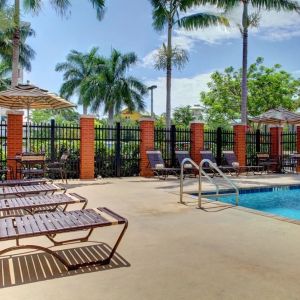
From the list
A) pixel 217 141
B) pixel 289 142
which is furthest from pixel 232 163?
pixel 289 142

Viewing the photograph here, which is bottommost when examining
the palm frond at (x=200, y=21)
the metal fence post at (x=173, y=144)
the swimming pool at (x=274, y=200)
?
the swimming pool at (x=274, y=200)

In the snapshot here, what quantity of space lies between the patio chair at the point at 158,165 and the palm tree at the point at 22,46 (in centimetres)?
1053

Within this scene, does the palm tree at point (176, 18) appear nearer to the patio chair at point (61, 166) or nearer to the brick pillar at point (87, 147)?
the brick pillar at point (87, 147)

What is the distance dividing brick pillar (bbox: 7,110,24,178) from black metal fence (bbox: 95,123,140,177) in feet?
9.07

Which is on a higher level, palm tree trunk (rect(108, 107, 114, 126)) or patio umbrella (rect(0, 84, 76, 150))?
palm tree trunk (rect(108, 107, 114, 126))

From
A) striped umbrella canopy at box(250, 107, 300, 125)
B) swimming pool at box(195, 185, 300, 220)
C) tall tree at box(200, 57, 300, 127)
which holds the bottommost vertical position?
swimming pool at box(195, 185, 300, 220)

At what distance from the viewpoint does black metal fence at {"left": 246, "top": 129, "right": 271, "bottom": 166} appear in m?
16.2

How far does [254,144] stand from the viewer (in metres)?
16.3

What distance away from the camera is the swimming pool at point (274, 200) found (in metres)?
8.02

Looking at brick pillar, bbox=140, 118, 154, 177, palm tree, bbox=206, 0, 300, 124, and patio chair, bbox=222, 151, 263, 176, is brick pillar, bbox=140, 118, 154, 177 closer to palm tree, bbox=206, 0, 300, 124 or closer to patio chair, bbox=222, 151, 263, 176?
patio chair, bbox=222, 151, 263, 176

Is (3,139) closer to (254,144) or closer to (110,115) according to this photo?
(254,144)

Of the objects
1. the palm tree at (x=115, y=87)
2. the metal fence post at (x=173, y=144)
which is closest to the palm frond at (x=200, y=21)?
the metal fence post at (x=173, y=144)

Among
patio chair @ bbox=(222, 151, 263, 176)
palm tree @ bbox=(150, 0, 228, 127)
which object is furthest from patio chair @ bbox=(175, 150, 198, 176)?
palm tree @ bbox=(150, 0, 228, 127)

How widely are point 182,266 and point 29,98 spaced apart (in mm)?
8279
